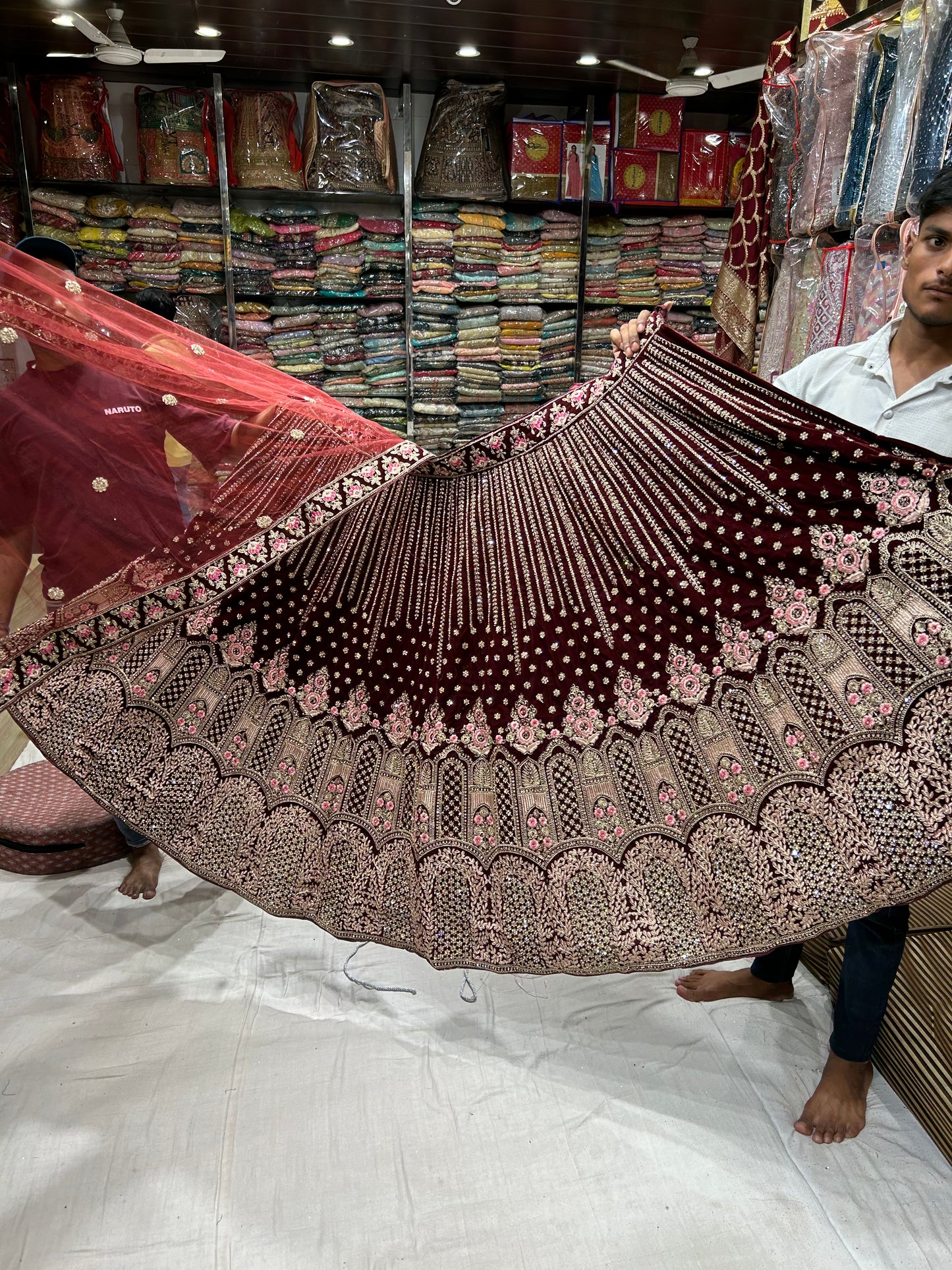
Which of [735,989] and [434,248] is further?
[434,248]

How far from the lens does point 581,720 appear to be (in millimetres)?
1321

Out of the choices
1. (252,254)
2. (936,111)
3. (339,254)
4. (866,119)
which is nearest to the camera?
(936,111)

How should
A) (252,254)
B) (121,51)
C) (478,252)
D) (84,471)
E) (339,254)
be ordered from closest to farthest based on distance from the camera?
(84,471) < (121,51) < (252,254) < (339,254) < (478,252)

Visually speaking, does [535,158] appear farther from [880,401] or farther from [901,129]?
[880,401]

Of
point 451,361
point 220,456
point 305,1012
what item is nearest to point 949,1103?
point 305,1012

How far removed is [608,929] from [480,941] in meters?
0.22

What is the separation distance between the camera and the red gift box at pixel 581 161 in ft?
13.2

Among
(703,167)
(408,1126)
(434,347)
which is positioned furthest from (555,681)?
(703,167)

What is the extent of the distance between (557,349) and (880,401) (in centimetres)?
324

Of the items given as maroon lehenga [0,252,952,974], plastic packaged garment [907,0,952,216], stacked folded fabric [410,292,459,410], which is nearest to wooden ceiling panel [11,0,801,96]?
stacked folded fabric [410,292,459,410]

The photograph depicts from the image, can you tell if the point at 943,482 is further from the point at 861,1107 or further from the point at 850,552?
the point at 861,1107

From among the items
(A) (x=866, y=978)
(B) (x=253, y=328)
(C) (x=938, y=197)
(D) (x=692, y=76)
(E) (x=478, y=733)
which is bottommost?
(A) (x=866, y=978)

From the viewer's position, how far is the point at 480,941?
54.2 inches

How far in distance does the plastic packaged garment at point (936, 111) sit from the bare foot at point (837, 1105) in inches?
65.2
